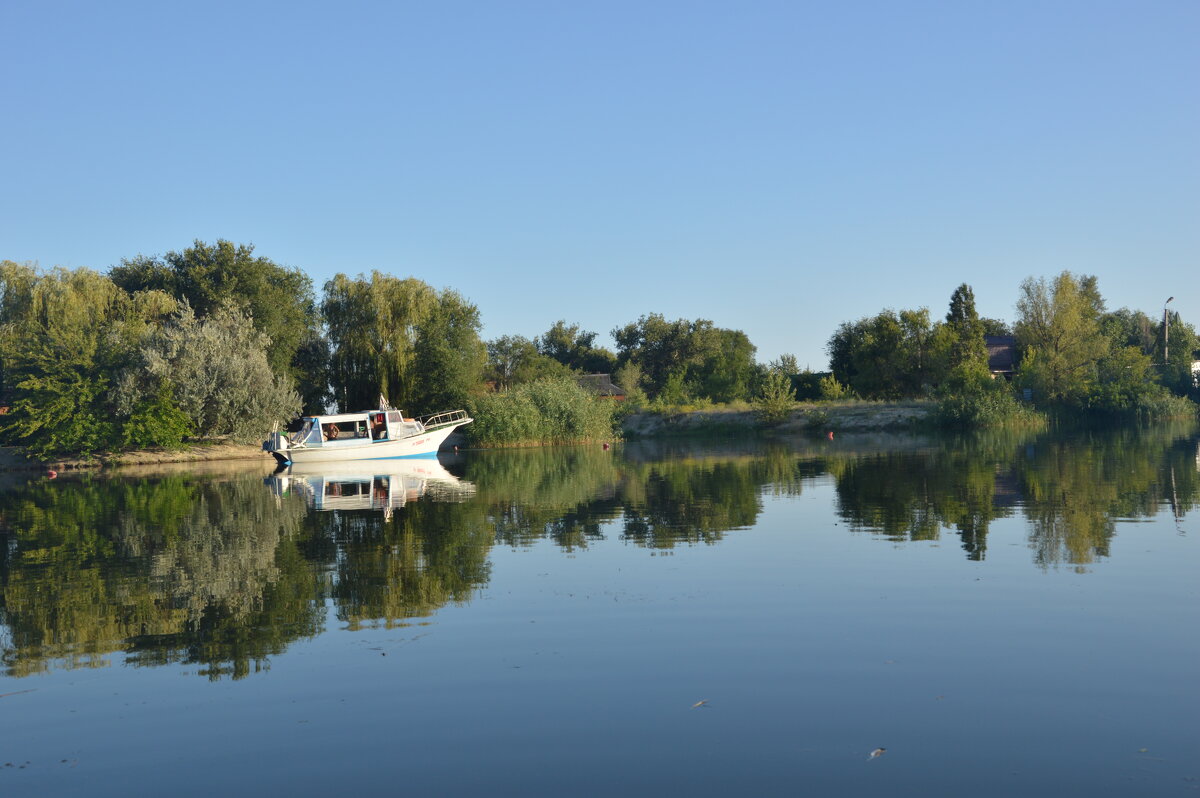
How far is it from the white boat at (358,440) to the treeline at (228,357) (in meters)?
5.56

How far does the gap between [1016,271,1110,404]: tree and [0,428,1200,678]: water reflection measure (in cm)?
2728

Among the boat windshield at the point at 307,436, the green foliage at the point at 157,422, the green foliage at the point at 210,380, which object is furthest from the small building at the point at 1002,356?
the green foliage at the point at 157,422

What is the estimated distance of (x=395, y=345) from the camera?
5703cm

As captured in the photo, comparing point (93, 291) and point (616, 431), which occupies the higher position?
point (93, 291)

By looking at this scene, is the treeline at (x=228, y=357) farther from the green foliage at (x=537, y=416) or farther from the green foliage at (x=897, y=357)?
the green foliage at (x=897, y=357)

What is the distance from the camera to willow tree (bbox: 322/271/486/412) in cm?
5678

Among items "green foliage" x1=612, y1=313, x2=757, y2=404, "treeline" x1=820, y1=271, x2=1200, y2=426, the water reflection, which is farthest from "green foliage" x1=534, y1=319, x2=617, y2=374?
the water reflection

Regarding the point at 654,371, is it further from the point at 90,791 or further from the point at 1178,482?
the point at 90,791

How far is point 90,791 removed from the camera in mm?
5887

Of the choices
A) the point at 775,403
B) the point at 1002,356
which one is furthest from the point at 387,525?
the point at 1002,356

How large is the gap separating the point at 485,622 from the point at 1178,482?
61.4 feet

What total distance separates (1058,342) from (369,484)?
173 ft

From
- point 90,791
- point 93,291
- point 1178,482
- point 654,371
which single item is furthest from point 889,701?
point 654,371

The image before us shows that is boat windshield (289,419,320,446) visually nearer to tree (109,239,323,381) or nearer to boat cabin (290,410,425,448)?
boat cabin (290,410,425,448)
